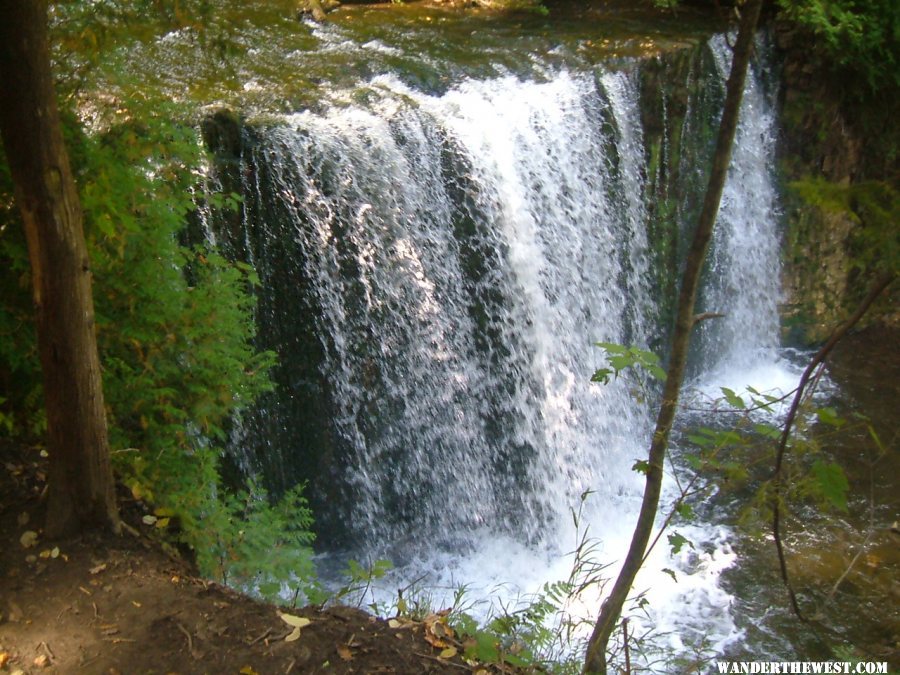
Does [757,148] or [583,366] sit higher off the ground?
[757,148]

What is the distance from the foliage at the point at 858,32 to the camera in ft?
28.2

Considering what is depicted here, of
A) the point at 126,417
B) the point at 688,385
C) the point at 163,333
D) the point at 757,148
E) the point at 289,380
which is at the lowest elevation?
the point at 688,385

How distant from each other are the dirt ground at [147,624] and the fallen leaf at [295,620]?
0.02 m

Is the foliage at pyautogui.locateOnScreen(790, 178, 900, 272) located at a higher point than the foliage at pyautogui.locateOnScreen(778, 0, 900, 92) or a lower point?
lower

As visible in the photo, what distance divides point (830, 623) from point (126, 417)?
4758 mm

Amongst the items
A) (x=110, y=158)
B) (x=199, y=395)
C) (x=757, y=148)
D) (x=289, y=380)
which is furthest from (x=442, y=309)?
(x=757, y=148)

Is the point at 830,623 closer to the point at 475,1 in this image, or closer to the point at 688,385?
the point at 688,385

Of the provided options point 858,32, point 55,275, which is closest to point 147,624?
point 55,275

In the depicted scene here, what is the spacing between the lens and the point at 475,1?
33.8 ft

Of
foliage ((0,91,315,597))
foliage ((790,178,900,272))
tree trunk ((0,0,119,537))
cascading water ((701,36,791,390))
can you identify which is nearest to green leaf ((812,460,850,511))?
foliage ((790,178,900,272))

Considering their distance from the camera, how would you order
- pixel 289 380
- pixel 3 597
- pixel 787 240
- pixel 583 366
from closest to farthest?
pixel 3 597, pixel 289 380, pixel 583 366, pixel 787 240

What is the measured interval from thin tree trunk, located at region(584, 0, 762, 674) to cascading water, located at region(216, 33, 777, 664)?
7.45ft

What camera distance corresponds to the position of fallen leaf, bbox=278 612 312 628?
309 cm

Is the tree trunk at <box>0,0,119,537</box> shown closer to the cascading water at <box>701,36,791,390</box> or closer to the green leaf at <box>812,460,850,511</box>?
the green leaf at <box>812,460,850,511</box>
